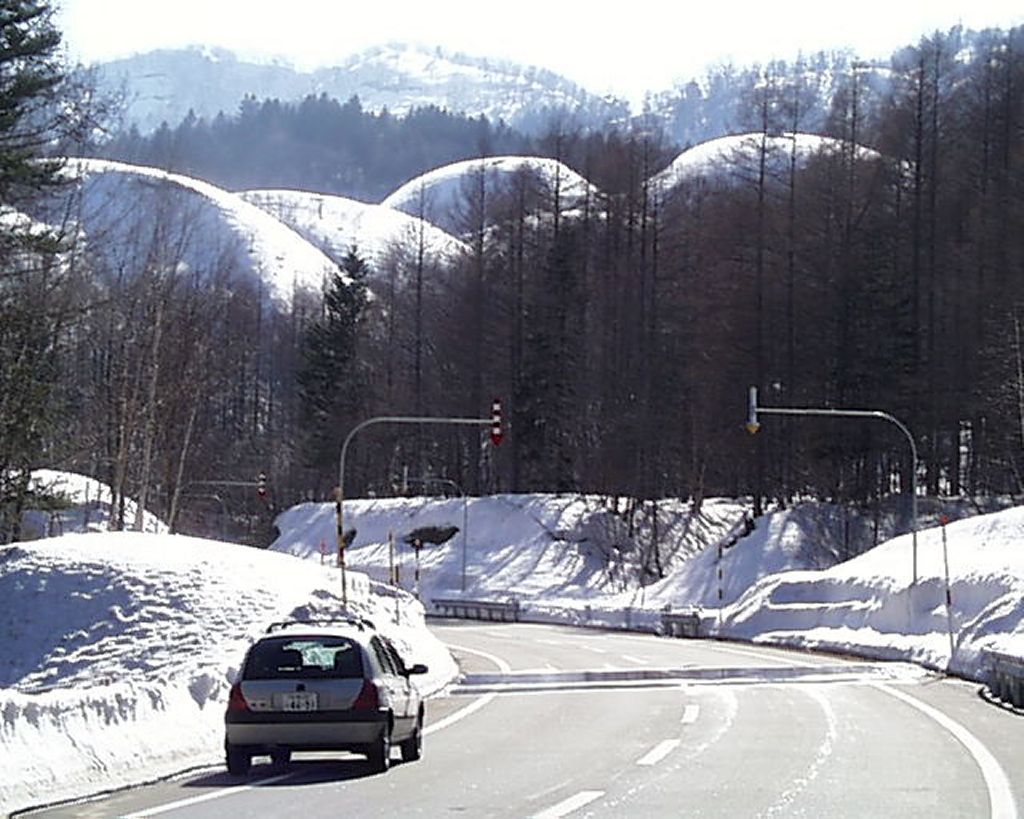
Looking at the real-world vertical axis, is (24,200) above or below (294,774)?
above

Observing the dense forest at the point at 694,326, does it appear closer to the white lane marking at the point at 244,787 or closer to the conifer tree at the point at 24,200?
the conifer tree at the point at 24,200

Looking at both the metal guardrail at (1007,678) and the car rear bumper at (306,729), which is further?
the metal guardrail at (1007,678)

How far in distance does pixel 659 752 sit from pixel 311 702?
379 cm

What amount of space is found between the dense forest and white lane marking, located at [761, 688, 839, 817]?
2974cm

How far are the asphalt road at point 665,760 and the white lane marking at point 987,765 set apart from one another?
0.02 meters

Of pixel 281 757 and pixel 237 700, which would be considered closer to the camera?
→ pixel 237 700

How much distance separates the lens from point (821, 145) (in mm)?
79938

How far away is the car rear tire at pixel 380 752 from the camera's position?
54.5 feet

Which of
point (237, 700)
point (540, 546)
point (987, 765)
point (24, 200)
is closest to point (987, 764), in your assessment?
point (987, 765)

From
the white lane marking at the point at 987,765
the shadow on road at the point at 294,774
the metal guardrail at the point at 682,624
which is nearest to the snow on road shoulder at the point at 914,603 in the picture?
the metal guardrail at the point at 682,624

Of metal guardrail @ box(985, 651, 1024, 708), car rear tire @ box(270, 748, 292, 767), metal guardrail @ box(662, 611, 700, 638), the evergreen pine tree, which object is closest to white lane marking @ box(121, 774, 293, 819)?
car rear tire @ box(270, 748, 292, 767)

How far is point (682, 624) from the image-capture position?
5650 cm

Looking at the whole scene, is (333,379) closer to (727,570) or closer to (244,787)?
(727,570)

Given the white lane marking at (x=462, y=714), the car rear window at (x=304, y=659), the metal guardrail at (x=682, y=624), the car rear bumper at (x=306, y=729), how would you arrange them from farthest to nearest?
the metal guardrail at (x=682, y=624) < the white lane marking at (x=462, y=714) < the car rear window at (x=304, y=659) < the car rear bumper at (x=306, y=729)
